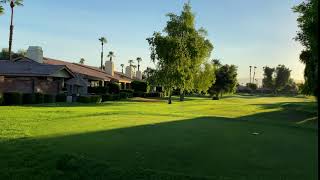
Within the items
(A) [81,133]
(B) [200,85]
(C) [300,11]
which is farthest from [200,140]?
(B) [200,85]

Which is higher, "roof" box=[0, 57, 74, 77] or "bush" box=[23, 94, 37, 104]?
"roof" box=[0, 57, 74, 77]

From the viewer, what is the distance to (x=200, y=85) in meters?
68.6

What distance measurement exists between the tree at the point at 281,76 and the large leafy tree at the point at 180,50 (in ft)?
411

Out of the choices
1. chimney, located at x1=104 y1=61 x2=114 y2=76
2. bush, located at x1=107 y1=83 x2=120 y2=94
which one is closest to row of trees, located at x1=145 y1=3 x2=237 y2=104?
bush, located at x1=107 y1=83 x2=120 y2=94

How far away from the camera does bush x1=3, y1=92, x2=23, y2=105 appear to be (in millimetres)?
38281

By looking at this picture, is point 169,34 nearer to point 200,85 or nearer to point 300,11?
point 200,85

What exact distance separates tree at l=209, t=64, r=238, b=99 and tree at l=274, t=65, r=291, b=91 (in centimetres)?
9364

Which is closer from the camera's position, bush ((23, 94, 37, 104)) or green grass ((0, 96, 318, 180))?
green grass ((0, 96, 318, 180))

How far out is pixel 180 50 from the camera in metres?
59.2

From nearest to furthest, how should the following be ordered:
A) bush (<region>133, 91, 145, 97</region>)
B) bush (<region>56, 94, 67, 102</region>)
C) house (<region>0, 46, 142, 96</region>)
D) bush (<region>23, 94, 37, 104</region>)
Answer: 1. bush (<region>23, 94, 37, 104</region>)
2. bush (<region>56, 94, 67, 102</region>)
3. house (<region>0, 46, 142, 96</region>)
4. bush (<region>133, 91, 145, 97</region>)

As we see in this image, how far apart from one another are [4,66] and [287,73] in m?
149

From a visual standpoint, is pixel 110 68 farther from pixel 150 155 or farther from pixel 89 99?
pixel 150 155

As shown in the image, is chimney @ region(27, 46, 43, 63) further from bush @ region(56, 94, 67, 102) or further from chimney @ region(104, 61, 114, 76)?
chimney @ region(104, 61, 114, 76)

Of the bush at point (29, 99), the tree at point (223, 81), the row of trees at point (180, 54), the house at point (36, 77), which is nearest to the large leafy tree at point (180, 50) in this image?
the row of trees at point (180, 54)
